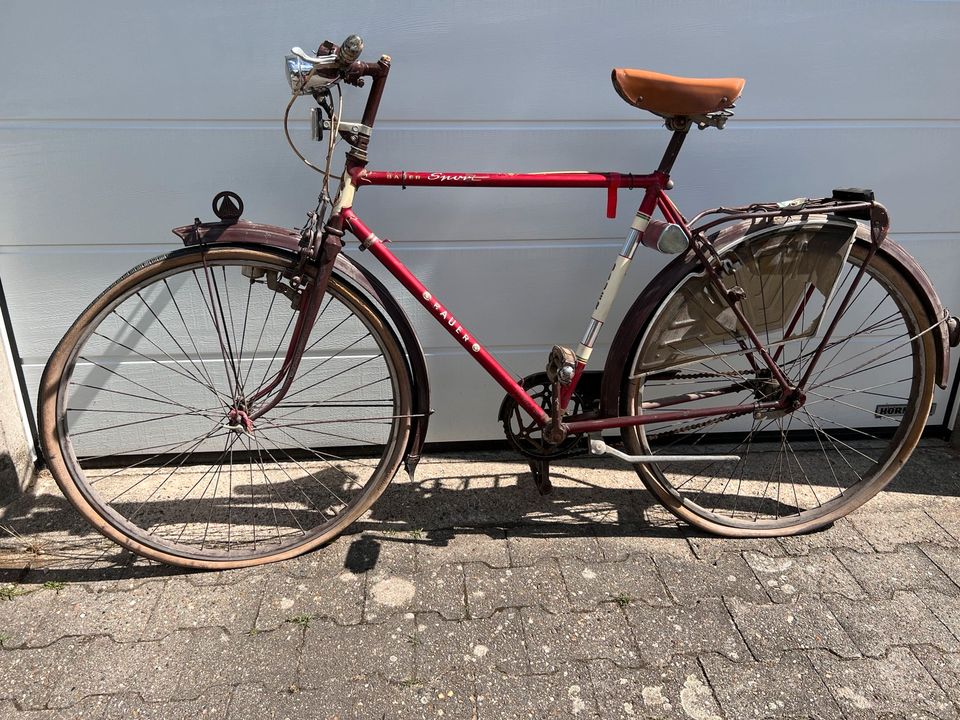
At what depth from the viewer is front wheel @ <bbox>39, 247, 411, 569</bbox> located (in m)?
2.39

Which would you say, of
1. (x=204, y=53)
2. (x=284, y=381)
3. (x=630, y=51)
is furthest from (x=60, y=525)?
(x=630, y=51)

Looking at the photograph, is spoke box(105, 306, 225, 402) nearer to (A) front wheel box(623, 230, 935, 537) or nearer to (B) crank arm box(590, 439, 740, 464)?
(B) crank arm box(590, 439, 740, 464)

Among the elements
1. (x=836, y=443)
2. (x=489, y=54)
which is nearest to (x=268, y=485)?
(x=489, y=54)

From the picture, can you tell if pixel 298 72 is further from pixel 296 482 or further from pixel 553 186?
pixel 296 482

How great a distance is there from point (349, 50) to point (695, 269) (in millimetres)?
1133

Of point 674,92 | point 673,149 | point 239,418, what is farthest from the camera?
point 239,418

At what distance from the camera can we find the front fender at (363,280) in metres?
1.95

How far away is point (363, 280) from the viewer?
204 cm

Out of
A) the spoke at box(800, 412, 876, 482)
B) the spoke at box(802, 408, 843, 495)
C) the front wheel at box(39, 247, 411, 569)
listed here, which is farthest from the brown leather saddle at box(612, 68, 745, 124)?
the spoke at box(800, 412, 876, 482)

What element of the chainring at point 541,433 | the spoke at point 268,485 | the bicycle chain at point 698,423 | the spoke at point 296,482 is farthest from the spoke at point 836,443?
the spoke at point 268,485

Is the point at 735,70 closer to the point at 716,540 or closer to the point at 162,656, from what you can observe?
the point at 716,540

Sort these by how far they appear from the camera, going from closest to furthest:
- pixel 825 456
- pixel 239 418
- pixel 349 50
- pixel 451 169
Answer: pixel 349 50
pixel 239 418
pixel 451 169
pixel 825 456

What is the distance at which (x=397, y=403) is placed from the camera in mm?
2152

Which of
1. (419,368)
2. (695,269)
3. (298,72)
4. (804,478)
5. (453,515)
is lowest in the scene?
(453,515)
